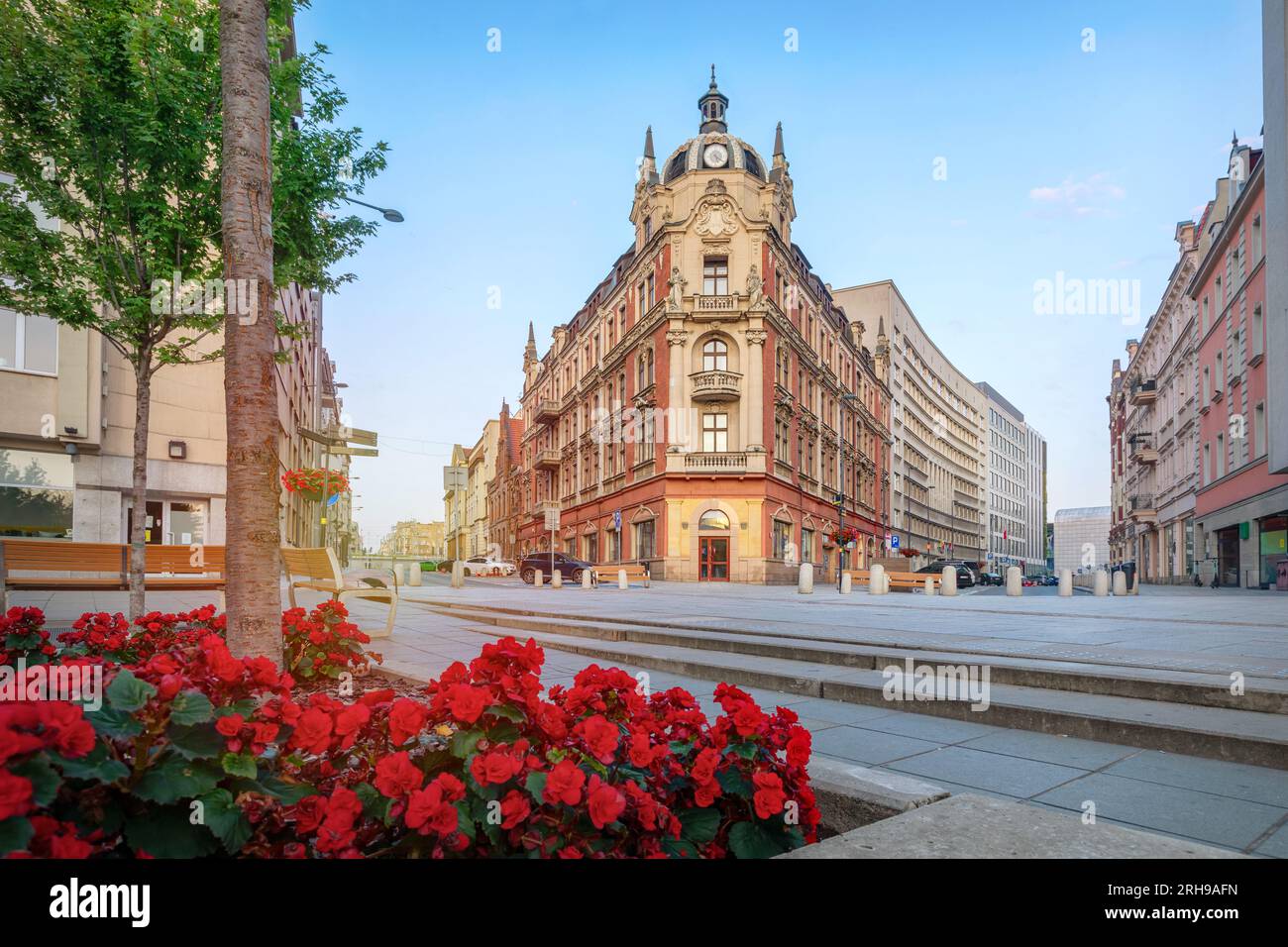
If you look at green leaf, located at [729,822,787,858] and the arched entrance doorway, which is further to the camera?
the arched entrance doorway

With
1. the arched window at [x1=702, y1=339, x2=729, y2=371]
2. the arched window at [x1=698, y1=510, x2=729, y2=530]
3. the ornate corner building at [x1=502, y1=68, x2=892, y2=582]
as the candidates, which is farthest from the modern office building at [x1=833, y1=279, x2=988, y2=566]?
the arched window at [x1=698, y1=510, x2=729, y2=530]

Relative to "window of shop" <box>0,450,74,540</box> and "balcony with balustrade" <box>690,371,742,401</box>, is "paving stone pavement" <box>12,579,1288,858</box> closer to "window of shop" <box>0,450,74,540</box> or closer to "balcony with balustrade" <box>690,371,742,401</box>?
"window of shop" <box>0,450,74,540</box>

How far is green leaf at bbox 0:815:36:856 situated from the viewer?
1.42 meters

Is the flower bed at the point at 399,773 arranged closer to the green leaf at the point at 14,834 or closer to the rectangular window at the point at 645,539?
the green leaf at the point at 14,834

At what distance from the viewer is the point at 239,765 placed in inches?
73.2

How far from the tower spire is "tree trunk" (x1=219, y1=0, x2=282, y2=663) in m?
40.6

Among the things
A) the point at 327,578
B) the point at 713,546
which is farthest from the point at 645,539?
the point at 327,578

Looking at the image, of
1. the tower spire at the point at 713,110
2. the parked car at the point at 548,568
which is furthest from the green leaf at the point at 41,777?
the tower spire at the point at 713,110

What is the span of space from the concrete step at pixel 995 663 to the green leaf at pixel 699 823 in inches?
164

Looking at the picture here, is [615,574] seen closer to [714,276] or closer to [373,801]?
[714,276]

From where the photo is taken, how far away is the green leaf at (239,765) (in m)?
1.84
